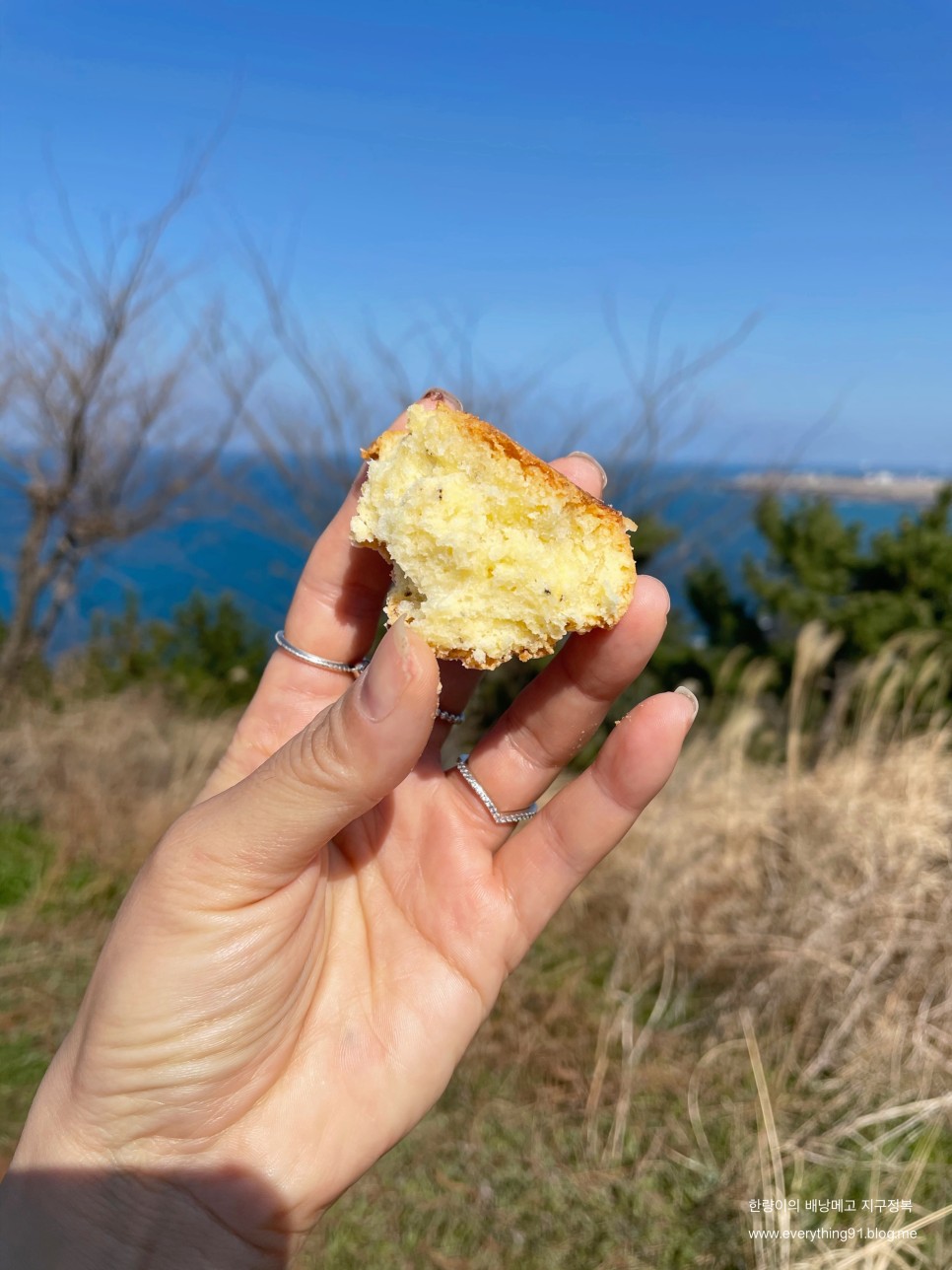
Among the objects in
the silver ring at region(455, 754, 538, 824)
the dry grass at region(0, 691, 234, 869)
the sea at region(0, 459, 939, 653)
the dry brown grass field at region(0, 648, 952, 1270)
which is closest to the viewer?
the silver ring at region(455, 754, 538, 824)

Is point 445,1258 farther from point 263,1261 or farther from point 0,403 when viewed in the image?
point 0,403

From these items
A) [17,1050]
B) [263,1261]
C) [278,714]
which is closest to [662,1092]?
[263,1261]

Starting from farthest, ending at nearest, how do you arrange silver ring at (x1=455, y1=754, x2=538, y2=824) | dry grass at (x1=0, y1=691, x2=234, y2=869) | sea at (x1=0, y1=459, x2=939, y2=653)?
sea at (x1=0, y1=459, x2=939, y2=653), dry grass at (x1=0, y1=691, x2=234, y2=869), silver ring at (x1=455, y1=754, x2=538, y2=824)

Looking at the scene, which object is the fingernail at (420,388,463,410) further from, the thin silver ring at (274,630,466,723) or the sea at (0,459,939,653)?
the sea at (0,459,939,653)

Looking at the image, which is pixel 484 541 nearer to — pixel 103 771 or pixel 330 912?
pixel 330 912

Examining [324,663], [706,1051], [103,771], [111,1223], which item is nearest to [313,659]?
[324,663]

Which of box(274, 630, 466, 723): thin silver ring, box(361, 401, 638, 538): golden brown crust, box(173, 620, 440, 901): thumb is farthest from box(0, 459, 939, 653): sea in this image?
box(173, 620, 440, 901): thumb
